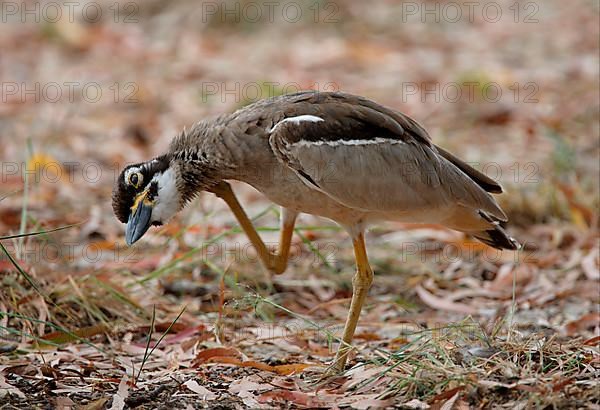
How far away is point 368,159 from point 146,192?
116 centimetres

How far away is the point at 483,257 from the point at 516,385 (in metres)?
2.98

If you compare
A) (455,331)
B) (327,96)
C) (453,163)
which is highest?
(327,96)

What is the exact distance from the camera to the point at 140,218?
4.81 meters

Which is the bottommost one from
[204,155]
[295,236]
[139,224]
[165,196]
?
[295,236]

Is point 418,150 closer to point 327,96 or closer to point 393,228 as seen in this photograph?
point 327,96

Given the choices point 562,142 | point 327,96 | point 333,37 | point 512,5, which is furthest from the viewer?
point 512,5

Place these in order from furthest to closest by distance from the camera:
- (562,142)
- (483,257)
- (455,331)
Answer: (562,142) < (483,257) < (455,331)

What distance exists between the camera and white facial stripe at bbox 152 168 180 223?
4.80 meters

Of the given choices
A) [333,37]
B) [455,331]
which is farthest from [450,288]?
[333,37]

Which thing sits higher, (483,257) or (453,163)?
(453,163)

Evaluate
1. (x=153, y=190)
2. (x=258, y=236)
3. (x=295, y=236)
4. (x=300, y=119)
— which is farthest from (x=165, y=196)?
(x=295, y=236)

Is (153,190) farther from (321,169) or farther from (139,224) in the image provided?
(321,169)

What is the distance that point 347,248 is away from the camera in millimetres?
6715

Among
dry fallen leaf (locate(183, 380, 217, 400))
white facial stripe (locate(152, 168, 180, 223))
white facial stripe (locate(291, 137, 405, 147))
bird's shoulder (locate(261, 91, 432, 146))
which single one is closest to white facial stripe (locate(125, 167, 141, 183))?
white facial stripe (locate(152, 168, 180, 223))
